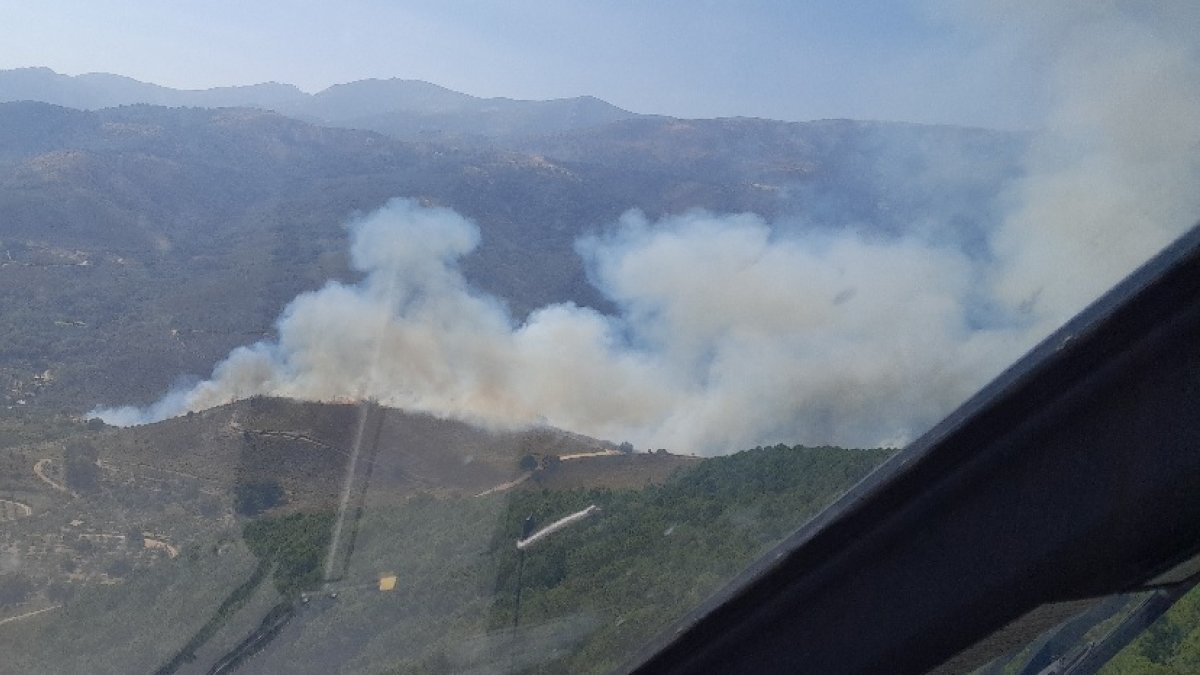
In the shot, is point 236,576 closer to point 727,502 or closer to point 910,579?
point 727,502

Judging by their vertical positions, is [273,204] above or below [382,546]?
above

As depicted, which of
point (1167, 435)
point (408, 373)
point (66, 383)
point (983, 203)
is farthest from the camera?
point (66, 383)

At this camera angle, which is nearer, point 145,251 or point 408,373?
point 408,373

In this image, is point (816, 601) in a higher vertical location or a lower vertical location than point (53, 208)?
lower

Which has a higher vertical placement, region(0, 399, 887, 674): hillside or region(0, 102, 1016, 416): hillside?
region(0, 102, 1016, 416): hillside

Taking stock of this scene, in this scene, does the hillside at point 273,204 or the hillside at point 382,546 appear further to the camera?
the hillside at point 273,204

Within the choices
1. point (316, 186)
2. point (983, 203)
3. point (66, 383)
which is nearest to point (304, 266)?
point (66, 383)

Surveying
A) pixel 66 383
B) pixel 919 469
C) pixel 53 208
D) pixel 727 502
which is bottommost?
pixel 727 502

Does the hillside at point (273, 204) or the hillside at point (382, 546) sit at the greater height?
the hillside at point (273, 204)

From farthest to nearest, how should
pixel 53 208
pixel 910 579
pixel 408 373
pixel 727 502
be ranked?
pixel 53 208 < pixel 408 373 < pixel 727 502 < pixel 910 579

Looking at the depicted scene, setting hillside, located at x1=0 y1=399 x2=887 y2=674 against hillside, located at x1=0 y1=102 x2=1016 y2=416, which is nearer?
hillside, located at x1=0 y1=399 x2=887 y2=674

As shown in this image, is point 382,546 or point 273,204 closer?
point 382,546
